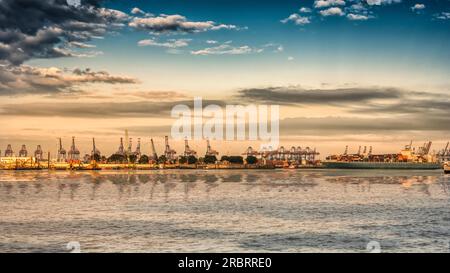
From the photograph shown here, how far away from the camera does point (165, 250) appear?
80.4 ft

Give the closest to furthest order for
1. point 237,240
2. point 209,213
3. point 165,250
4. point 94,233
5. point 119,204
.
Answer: point 165,250 < point 237,240 < point 94,233 < point 209,213 < point 119,204

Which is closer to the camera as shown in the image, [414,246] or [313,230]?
[414,246]

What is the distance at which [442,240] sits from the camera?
27047 millimetres

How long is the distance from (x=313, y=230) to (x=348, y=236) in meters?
2.30

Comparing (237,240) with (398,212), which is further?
(398,212)

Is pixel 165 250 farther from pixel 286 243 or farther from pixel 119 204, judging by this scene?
pixel 119 204
